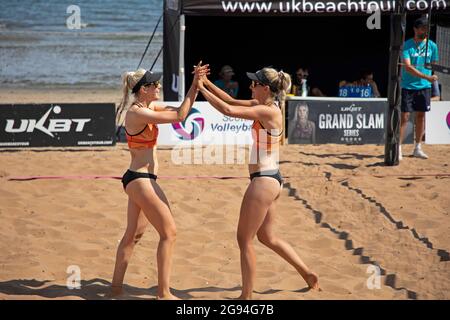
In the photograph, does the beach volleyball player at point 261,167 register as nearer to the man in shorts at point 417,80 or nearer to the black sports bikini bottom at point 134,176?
the black sports bikini bottom at point 134,176

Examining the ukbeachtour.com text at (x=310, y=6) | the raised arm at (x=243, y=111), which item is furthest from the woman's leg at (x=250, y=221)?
the ukbeachtour.com text at (x=310, y=6)

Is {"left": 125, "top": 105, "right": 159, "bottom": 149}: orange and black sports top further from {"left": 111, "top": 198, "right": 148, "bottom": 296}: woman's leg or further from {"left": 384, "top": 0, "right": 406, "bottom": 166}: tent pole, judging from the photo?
{"left": 384, "top": 0, "right": 406, "bottom": 166}: tent pole

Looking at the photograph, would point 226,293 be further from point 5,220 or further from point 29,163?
point 29,163

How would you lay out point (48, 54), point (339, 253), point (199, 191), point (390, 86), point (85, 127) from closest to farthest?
1. point (339, 253)
2. point (199, 191)
3. point (390, 86)
4. point (85, 127)
5. point (48, 54)

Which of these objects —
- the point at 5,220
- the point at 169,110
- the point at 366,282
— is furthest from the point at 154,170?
the point at 5,220

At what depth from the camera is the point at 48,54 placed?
2952 centimetres

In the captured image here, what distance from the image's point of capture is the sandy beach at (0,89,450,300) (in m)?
6.11

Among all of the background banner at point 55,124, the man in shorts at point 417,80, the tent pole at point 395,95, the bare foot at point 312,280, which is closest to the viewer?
the bare foot at point 312,280

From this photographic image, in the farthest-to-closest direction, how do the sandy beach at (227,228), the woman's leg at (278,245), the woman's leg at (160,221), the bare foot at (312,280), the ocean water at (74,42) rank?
the ocean water at (74,42) → the sandy beach at (227,228) → the bare foot at (312,280) → the woman's leg at (278,245) → the woman's leg at (160,221)

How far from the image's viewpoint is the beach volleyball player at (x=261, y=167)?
5539 mm

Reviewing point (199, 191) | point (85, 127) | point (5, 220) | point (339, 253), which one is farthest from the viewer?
point (85, 127)

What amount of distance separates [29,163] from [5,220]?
2930 mm

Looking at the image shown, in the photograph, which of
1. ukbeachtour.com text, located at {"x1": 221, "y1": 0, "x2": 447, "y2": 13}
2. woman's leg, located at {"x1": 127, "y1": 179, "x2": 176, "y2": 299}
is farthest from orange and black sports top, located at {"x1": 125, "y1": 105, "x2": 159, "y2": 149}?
ukbeachtour.com text, located at {"x1": 221, "y1": 0, "x2": 447, "y2": 13}

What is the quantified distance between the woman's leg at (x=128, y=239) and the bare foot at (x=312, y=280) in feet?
4.25
